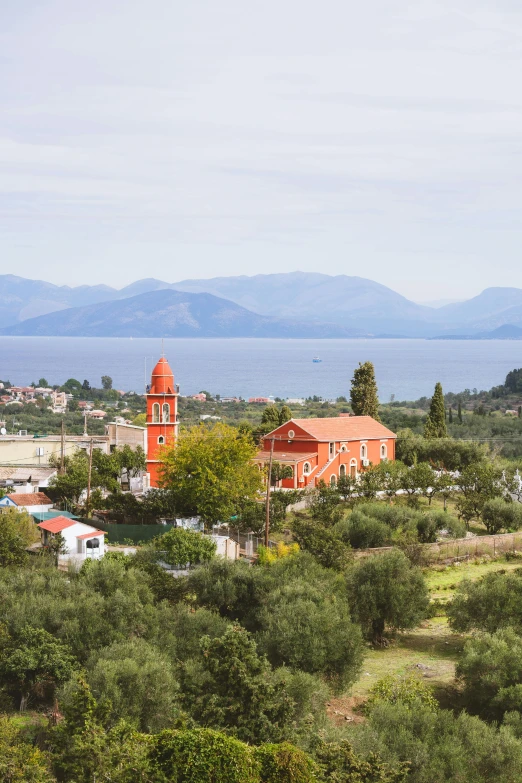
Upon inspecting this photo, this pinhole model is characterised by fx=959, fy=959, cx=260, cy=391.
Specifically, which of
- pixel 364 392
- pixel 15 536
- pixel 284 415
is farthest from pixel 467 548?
pixel 364 392

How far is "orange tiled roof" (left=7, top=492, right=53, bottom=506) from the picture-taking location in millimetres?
33406

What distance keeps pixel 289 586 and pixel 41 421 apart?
2657 inches

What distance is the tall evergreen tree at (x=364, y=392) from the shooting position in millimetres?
50312

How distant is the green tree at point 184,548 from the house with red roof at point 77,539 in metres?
1.76

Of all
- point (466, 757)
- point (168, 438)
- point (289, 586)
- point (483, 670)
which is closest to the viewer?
point (466, 757)

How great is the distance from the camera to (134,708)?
53.8 feet

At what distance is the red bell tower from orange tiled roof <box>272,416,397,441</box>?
7.07 metres

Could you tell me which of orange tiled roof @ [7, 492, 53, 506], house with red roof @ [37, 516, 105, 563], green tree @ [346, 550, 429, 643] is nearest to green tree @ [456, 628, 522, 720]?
green tree @ [346, 550, 429, 643]

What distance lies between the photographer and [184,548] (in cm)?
2636

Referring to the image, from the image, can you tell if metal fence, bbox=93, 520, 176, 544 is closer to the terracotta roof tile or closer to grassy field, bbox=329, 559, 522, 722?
the terracotta roof tile

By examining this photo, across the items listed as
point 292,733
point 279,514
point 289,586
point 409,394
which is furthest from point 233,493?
point 409,394

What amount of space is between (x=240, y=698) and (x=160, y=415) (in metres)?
21.8

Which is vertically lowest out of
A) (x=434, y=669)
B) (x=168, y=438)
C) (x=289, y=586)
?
(x=434, y=669)

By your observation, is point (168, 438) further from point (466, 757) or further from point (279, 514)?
point (466, 757)
